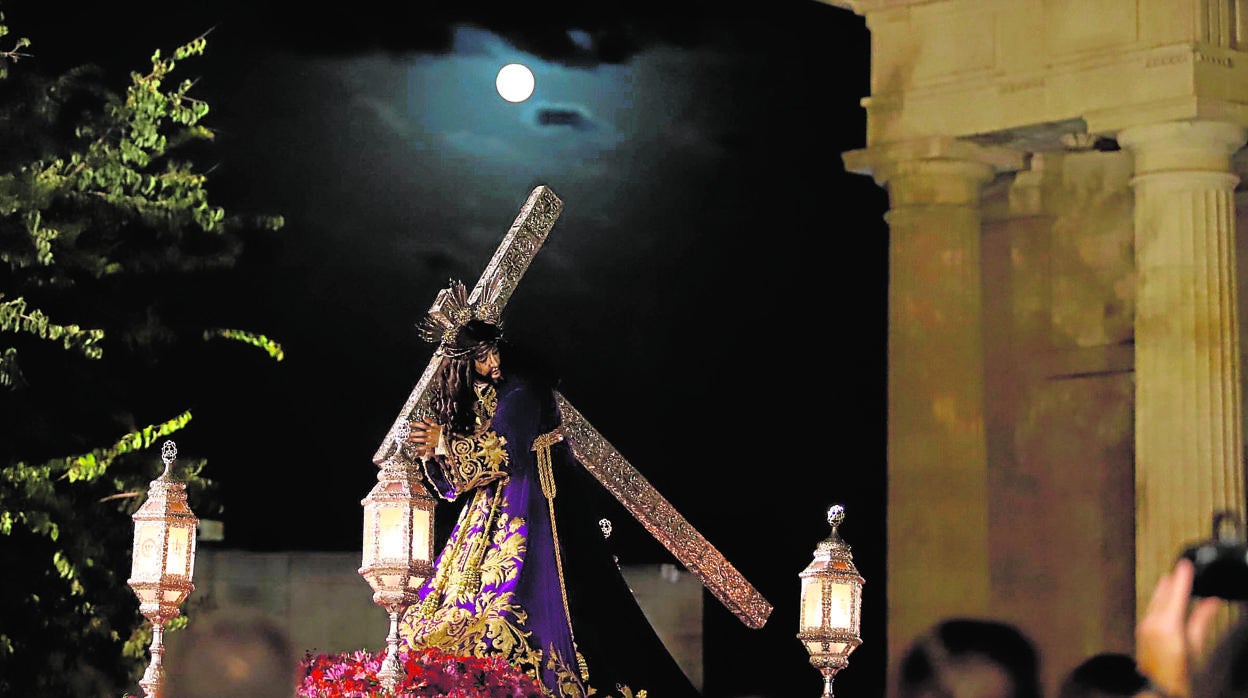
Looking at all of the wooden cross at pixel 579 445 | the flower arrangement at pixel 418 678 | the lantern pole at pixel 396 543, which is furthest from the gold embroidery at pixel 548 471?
the lantern pole at pixel 396 543

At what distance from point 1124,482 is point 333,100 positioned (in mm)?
6370

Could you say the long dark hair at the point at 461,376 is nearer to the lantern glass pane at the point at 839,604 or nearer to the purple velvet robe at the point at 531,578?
the purple velvet robe at the point at 531,578

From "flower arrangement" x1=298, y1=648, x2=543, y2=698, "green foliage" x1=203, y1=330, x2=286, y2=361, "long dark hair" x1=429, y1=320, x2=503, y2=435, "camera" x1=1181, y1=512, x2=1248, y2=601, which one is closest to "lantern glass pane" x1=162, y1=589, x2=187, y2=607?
"flower arrangement" x1=298, y1=648, x2=543, y2=698

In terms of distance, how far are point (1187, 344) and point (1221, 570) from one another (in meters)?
9.90

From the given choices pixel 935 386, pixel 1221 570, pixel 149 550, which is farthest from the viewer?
A: pixel 935 386

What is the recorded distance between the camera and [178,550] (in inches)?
349

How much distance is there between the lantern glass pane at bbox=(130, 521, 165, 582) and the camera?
8.79 metres

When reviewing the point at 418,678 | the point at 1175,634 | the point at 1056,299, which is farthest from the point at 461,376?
the point at 1056,299

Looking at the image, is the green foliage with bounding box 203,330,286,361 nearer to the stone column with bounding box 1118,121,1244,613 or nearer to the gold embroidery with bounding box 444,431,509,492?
the gold embroidery with bounding box 444,431,509,492

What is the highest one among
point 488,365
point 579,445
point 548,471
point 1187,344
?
point 1187,344

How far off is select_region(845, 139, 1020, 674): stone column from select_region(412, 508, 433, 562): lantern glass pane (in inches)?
313

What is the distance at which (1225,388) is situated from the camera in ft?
48.5

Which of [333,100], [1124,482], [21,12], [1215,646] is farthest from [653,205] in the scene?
[1215,646]

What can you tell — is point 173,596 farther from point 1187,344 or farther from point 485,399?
point 1187,344
